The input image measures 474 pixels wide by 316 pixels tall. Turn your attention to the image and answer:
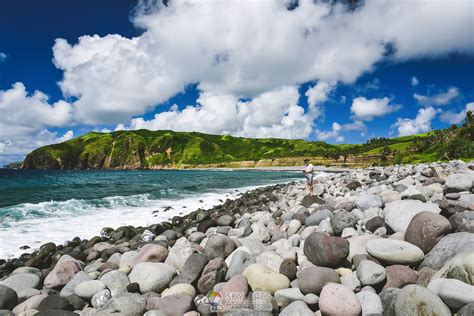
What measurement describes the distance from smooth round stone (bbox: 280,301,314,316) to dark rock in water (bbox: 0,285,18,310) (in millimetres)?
5201

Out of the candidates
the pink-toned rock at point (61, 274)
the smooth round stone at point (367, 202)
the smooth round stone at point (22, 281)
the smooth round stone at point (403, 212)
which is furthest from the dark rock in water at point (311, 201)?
the smooth round stone at point (22, 281)

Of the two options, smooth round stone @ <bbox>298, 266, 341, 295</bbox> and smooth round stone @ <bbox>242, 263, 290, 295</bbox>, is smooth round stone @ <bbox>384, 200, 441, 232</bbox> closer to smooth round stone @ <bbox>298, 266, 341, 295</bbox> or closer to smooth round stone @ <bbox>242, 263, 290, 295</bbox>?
smooth round stone @ <bbox>298, 266, 341, 295</bbox>

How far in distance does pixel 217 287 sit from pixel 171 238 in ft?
17.7

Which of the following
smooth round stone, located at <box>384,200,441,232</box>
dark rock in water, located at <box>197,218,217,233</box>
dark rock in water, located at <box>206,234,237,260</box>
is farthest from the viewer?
dark rock in water, located at <box>197,218,217,233</box>

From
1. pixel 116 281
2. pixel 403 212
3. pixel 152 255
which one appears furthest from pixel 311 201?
pixel 116 281

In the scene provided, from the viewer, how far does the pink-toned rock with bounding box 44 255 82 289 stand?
6402 millimetres

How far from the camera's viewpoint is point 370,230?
6875mm

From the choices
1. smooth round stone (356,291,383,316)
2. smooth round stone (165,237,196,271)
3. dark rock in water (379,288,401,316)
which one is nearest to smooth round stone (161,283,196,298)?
smooth round stone (165,237,196,271)

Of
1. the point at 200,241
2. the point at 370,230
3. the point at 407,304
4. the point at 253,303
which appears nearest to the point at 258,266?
the point at 253,303

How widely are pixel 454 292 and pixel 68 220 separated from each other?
1742 centimetres

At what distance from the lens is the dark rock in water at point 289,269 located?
206 inches

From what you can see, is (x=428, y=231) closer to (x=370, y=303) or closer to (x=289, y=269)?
(x=370, y=303)

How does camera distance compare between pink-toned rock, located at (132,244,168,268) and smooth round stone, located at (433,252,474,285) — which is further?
pink-toned rock, located at (132,244,168,268)

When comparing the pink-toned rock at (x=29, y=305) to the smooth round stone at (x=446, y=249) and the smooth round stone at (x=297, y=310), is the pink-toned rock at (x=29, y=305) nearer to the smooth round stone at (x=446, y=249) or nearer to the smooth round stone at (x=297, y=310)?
the smooth round stone at (x=297, y=310)
